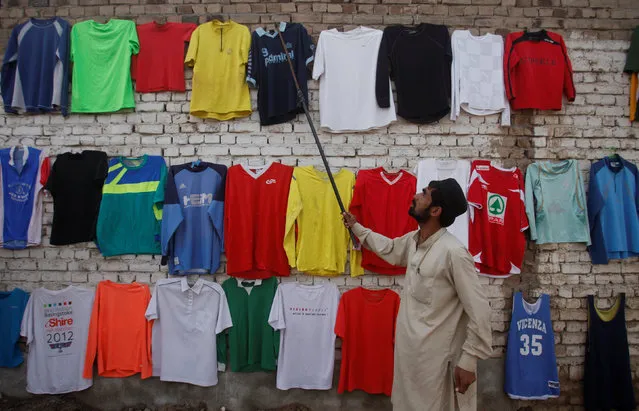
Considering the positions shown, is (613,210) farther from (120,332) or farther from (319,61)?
(120,332)

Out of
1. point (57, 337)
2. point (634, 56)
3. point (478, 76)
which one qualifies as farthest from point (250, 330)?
point (634, 56)

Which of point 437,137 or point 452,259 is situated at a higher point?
point 437,137

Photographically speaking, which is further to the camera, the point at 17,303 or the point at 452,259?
the point at 17,303

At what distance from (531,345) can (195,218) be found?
11.4 ft

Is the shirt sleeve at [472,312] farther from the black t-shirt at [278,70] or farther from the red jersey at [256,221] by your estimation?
the black t-shirt at [278,70]

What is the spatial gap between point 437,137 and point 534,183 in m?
1.05

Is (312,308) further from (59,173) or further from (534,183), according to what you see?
(59,173)

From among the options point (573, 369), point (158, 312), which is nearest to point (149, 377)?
point (158, 312)

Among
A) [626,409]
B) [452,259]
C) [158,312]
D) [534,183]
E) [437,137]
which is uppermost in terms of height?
[437,137]

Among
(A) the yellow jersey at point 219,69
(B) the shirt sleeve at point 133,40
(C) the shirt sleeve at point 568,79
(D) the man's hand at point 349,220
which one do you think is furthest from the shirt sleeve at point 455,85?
(B) the shirt sleeve at point 133,40

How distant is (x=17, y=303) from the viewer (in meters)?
4.57

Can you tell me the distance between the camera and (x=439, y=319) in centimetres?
297

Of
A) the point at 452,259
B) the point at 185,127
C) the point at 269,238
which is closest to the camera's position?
the point at 452,259

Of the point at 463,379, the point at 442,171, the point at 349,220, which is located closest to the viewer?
the point at 463,379
